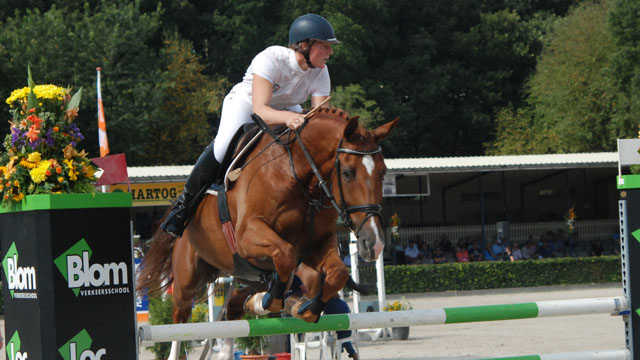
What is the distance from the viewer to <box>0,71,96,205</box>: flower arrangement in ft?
12.5

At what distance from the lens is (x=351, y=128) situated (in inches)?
184

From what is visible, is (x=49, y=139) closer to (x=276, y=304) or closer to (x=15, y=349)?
(x=15, y=349)

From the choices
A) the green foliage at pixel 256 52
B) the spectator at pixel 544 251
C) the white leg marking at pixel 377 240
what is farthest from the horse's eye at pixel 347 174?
the green foliage at pixel 256 52

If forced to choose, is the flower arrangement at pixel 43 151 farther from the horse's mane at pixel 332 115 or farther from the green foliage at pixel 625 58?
the green foliage at pixel 625 58

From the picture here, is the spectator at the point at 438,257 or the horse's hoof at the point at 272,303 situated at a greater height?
the horse's hoof at the point at 272,303

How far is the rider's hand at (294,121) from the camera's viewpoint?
196 inches

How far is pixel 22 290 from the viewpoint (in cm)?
378

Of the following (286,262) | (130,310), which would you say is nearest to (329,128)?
(286,262)

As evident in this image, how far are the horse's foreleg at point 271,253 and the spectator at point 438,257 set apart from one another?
766 inches

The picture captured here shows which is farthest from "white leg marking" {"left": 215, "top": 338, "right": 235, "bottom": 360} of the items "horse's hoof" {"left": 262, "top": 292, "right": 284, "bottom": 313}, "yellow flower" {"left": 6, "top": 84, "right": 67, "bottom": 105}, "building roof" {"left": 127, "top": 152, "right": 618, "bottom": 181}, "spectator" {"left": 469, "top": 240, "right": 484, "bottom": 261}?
"spectator" {"left": 469, "top": 240, "right": 484, "bottom": 261}

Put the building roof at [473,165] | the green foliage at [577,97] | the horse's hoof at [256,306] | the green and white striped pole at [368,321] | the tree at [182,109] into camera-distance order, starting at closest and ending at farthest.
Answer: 1. the green and white striped pole at [368,321]
2. the horse's hoof at [256,306]
3. the building roof at [473,165]
4. the tree at [182,109]
5. the green foliage at [577,97]

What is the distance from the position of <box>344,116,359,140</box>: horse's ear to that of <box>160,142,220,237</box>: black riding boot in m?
1.35

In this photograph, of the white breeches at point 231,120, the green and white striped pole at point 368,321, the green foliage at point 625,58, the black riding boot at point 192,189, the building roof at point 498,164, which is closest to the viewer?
the green and white striped pole at point 368,321

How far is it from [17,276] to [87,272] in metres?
0.37
